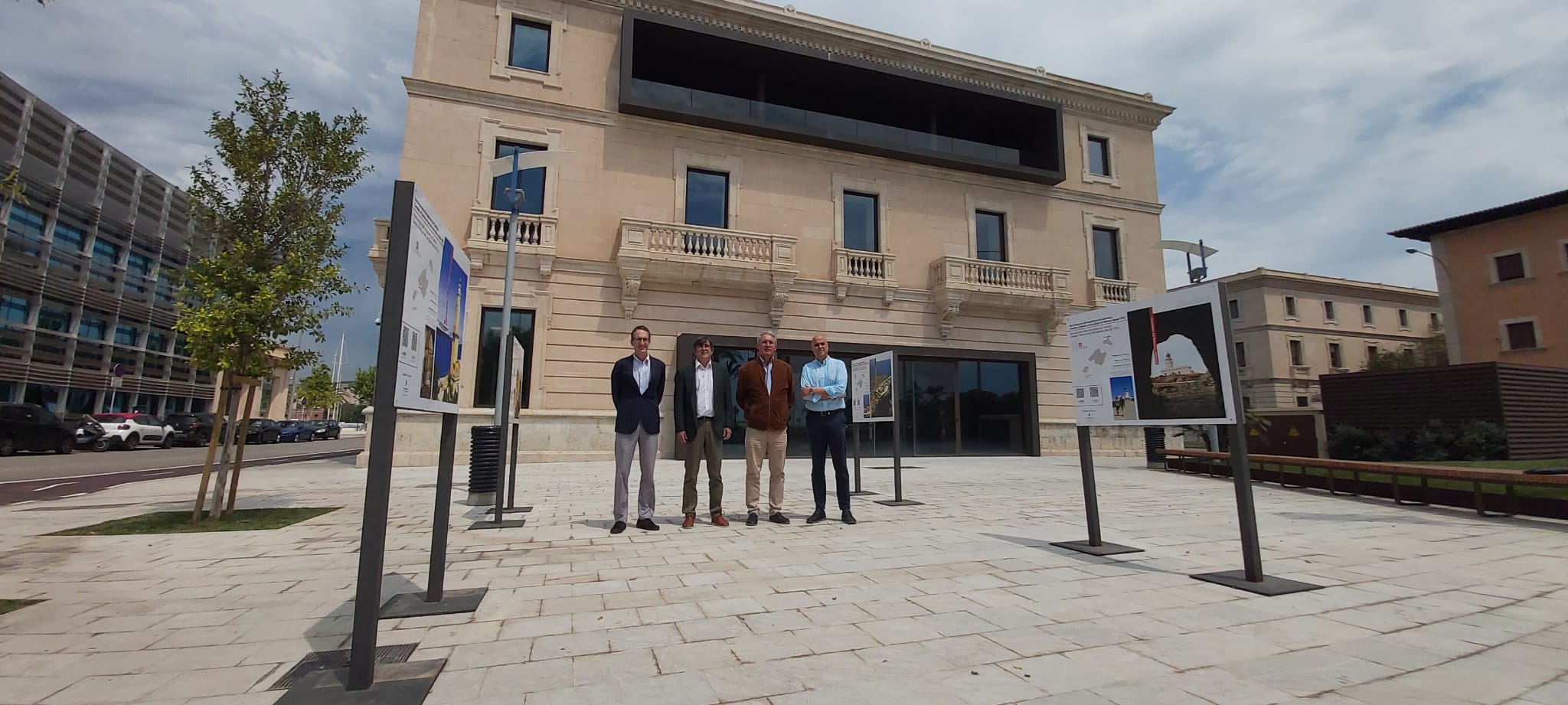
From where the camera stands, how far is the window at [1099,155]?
2112 centimetres

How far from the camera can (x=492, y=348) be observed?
14.6m

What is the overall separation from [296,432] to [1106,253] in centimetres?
4260

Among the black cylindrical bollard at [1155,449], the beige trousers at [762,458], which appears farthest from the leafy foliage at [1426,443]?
the beige trousers at [762,458]

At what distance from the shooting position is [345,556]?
474 cm

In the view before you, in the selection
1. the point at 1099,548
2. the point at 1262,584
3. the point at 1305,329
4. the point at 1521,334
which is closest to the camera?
the point at 1262,584

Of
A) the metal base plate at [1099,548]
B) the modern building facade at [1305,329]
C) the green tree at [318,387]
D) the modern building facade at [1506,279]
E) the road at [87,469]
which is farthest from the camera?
the green tree at [318,387]

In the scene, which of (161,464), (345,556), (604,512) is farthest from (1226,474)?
(161,464)

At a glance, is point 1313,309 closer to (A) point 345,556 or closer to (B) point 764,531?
(B) point 764,531

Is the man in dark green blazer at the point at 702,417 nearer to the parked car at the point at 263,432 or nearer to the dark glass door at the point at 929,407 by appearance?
the dark glass door at the point at 929,407

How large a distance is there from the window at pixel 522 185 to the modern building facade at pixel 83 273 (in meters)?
22.8

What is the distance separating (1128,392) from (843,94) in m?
16.3

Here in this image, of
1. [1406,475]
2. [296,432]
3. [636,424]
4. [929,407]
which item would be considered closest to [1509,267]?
[929,407]

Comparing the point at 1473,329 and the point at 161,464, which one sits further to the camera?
the point at 1473,329

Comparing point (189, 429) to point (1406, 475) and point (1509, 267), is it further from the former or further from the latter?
point (1509, 267)
